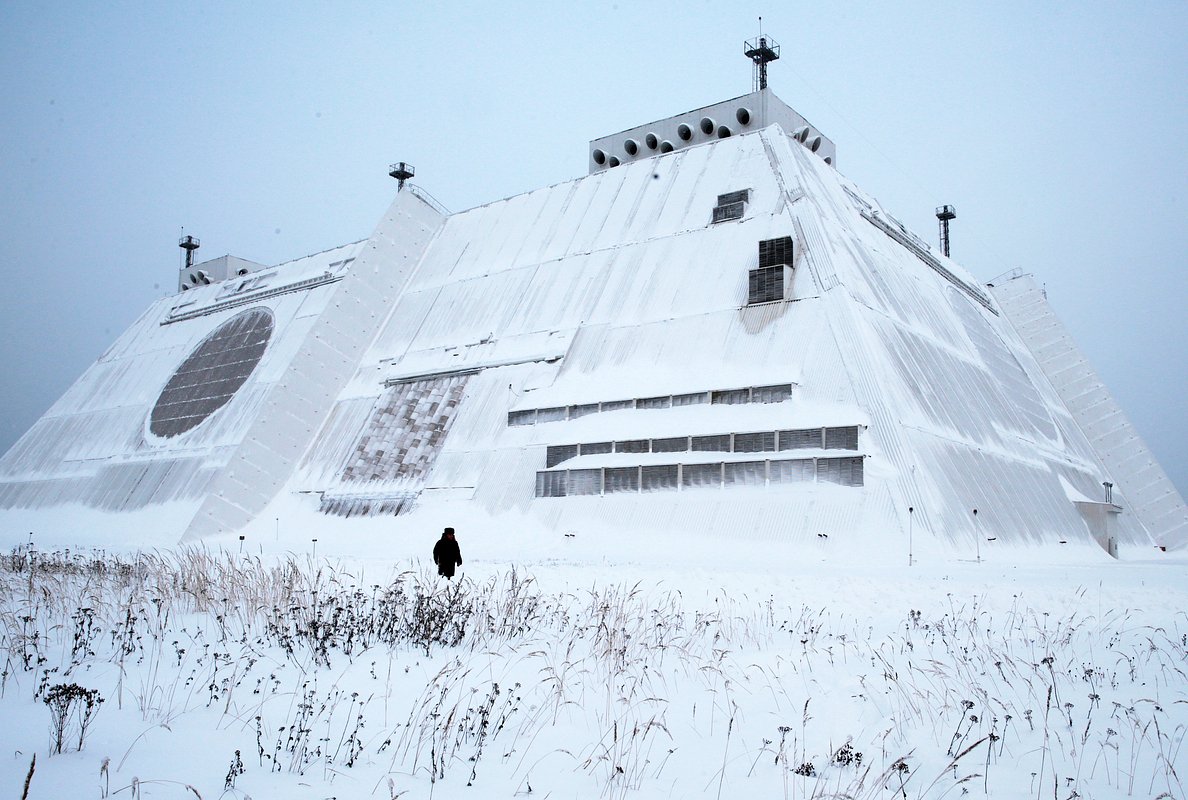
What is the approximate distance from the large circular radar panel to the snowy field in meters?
32.2

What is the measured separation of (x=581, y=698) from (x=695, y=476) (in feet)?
66.0

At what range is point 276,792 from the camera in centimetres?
543

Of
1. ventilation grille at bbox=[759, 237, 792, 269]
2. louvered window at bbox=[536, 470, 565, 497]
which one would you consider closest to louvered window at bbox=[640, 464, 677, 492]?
louvered window at bbox=[536, 470, 565, 497]

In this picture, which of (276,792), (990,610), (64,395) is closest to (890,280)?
(990,610)

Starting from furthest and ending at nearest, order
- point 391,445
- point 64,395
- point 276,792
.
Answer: point 64,395 → point 391,445 → point 276,792

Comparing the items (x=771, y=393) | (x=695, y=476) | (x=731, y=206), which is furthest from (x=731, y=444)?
(x=731, y=206)

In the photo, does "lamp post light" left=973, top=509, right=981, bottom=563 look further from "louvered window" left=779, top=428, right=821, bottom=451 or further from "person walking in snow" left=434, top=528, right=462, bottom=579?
"person walking in snow" left=434, top=528, right=462, bottom=579

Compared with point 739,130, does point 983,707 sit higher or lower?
lower

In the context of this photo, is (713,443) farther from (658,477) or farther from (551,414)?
(551,414)

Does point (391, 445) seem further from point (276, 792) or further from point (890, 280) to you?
point (276, 792)

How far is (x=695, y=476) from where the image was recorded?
27688mm

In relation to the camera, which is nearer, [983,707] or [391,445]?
[983,707]

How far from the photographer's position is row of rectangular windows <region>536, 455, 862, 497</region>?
2531 centimetres

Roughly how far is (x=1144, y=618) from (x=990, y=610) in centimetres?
194
